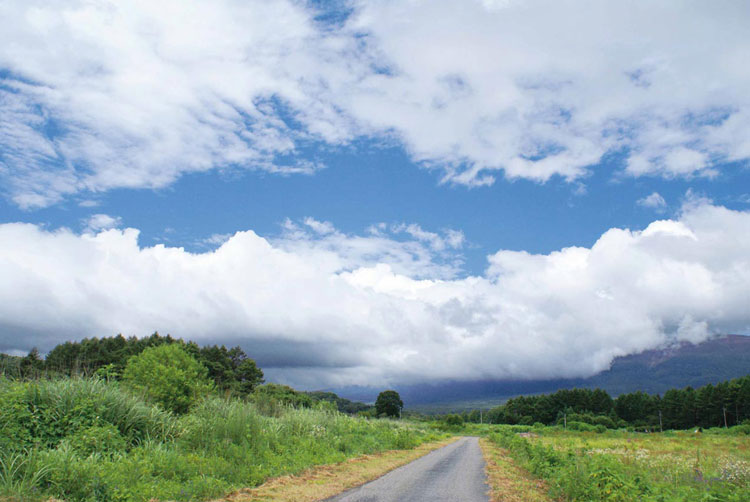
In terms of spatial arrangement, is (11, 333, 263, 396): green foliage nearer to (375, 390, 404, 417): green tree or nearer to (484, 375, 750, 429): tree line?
(375, 390, 404, 417): green tree

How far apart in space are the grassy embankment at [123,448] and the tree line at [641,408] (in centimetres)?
10054

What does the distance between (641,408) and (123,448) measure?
152 m

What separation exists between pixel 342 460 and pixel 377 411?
105523 millimetres

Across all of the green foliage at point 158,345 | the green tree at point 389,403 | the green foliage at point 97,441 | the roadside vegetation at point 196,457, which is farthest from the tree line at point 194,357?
the green foliage at point 97,441

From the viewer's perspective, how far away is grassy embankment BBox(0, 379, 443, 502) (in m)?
8.81

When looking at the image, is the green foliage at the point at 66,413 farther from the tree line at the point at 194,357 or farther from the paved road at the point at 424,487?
the tree line at the point at 194,357

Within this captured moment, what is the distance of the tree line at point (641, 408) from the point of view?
105375mm

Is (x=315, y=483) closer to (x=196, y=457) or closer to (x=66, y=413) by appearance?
(x=196, y=457)

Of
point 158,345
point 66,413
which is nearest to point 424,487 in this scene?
point 66,413

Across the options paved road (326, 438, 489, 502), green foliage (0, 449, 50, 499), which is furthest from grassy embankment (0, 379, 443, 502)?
paved road (326, 438, 489, 502)

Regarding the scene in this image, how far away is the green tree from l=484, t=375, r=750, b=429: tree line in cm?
3937

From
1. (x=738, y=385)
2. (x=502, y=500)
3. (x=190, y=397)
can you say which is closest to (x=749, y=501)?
(x=502, y=500)

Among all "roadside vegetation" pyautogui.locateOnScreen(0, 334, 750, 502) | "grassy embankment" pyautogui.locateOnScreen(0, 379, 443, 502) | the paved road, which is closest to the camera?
"grassy embankment" pyautogui.locateOnScreen(0, 379, 443, 502)

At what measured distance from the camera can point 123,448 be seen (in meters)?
11.8
